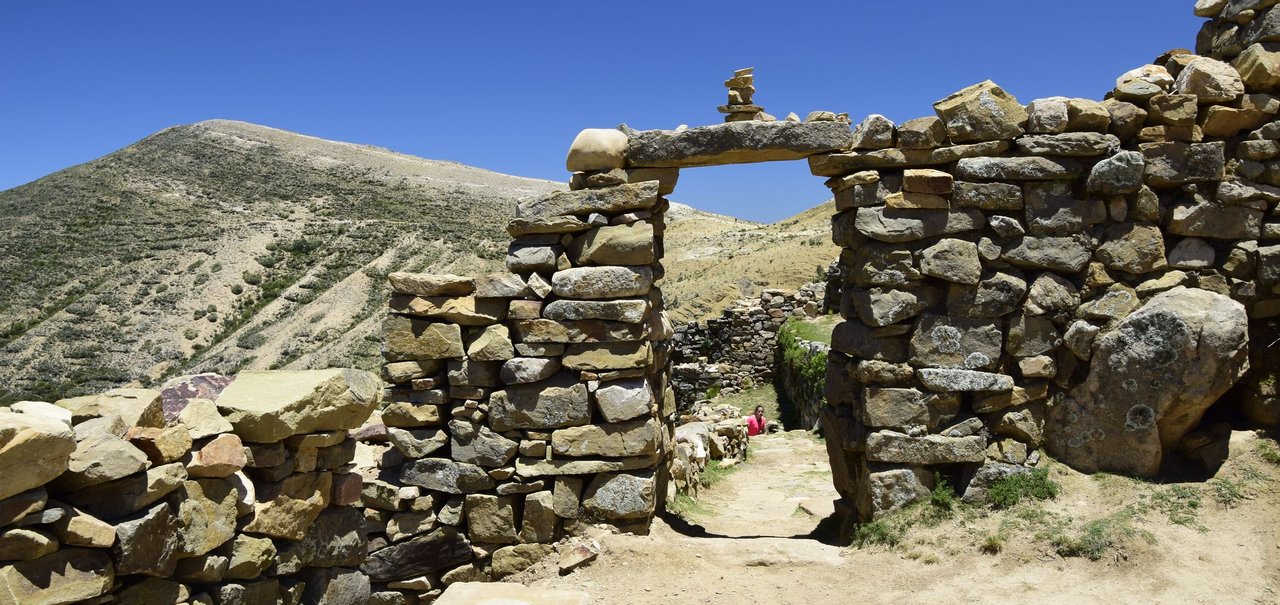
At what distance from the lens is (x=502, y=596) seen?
16.6 feet

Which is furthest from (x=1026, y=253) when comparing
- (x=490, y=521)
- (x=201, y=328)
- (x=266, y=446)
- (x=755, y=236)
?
(x=755, y=236)

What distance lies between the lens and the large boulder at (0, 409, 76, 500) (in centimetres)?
295

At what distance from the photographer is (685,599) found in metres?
5.87

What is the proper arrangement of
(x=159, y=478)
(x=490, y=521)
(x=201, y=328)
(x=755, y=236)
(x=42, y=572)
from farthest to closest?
1. (x=755, y=236)
2. (x=201, y=328)
3. (x=490, y=521)
4. (x=159, y=478)
5. (x=42, y=572)

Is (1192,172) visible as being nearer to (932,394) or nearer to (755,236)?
Answer: (932,394)

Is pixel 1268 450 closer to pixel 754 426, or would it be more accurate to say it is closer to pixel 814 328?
pixel 754 426

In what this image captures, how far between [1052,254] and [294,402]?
Result: 578cm

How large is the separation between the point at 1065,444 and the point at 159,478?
6513mm

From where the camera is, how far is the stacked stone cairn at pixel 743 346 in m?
18.9

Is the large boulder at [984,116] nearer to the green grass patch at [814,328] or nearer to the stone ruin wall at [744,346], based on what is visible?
the green grass patch at [814,328]

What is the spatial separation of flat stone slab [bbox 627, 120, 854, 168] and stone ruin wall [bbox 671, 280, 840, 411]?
40.1 ft

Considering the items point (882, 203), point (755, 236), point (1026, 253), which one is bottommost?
point (1026, 253)

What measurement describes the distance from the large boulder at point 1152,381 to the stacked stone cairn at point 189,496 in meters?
5.58

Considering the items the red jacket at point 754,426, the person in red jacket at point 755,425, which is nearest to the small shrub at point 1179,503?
the person in red jacket at point 755,425
